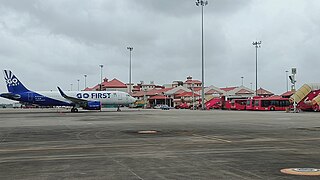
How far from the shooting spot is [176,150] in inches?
529

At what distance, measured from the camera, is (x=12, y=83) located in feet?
210

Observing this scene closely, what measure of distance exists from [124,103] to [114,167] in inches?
2303

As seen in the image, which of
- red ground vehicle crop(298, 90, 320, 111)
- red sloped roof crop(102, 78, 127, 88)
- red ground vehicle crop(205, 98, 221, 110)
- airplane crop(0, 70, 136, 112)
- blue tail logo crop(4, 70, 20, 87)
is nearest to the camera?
blue tail logo crop(4, 70, 20, 87)

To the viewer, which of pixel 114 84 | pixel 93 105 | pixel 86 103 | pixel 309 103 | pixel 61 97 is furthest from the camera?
pixel 114 84

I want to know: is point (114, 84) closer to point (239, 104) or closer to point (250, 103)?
point (239, 104)

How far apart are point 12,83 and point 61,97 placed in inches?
322

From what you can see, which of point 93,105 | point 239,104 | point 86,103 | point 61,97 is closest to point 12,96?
point 61,97

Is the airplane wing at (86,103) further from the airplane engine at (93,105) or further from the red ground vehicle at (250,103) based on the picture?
the red ground vehicle at (250,103)

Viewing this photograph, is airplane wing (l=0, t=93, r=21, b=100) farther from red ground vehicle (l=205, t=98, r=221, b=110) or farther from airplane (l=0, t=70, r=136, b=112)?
red ground vehicle (l=205, t=98, r=221, b=110)

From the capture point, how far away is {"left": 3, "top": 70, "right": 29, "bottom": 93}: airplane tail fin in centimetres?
6356

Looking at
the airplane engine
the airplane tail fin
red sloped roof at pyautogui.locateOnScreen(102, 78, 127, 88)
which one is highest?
red sloped roof at pyautogui.locateOnScreen(102, 78, 127, 88)

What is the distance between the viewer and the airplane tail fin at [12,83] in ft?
209

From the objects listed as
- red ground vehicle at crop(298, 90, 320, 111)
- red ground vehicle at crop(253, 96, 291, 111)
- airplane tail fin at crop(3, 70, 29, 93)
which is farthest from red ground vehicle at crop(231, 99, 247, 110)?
airplane tail fin at crop(3, 70, 29, 93)

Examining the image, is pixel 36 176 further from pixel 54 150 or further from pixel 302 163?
pixel 302 163
